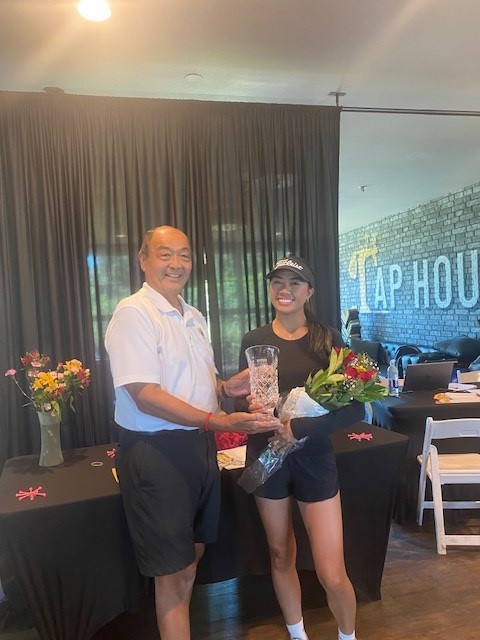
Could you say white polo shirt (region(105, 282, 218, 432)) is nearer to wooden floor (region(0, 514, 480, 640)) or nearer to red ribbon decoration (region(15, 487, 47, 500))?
red ribbon decoration (region(15, 487, 47, 500))

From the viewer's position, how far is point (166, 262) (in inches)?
69.1

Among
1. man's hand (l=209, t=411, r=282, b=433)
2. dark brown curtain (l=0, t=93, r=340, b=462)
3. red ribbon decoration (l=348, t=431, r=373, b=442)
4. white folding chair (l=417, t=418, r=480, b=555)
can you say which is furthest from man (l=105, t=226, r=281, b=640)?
white folding chair (l=417, t=418, r=480, b=555)

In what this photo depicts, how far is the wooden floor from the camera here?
85.1 inches

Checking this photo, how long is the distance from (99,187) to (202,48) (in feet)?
3.19

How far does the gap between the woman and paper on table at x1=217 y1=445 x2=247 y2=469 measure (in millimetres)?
330

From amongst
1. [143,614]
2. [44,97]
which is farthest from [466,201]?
[143,614]

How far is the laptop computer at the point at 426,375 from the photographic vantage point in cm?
350

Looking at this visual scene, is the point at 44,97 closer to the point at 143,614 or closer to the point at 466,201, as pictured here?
the point at 143,614

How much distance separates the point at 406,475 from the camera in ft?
10.4

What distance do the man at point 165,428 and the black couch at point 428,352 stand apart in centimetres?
421

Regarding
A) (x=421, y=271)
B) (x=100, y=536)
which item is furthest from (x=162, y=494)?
(x=421, y=271)

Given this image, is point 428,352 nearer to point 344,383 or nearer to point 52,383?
Result: point 344,383

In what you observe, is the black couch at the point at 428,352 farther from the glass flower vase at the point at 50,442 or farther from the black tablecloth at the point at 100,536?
the glass flower vase at the point at 50,442

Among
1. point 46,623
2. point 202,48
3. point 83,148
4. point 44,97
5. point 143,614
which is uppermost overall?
point 202,48
